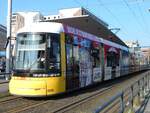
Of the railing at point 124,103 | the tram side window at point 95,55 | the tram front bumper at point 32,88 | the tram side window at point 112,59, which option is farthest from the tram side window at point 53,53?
the tram side window at point 112,59

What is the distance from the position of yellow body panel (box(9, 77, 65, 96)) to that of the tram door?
122 cm

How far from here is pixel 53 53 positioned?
53.5 ft

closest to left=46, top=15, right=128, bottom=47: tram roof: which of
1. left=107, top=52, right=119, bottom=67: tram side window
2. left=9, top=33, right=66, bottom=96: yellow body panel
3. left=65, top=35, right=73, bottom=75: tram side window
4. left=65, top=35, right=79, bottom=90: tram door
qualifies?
left=107, top=52, right=119, bottom=67: tram side window

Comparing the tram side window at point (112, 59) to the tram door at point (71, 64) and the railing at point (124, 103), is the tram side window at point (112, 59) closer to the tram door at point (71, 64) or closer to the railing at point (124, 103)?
the tram door at point (71, 64)

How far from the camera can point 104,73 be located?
25.4m

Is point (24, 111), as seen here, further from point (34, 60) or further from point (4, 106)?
point (34, 60)

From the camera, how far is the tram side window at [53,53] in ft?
52.8

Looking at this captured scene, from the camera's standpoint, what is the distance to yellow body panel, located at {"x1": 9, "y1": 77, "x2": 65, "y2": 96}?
51.4 ft

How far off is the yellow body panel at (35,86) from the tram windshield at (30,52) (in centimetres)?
50

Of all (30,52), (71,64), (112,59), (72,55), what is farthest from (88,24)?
(30,52)

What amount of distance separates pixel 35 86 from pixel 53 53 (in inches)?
63.4

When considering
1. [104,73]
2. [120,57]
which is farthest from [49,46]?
[120,57]

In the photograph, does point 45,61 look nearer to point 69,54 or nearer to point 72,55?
point 69,54

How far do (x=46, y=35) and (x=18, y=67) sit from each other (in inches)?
68.5
